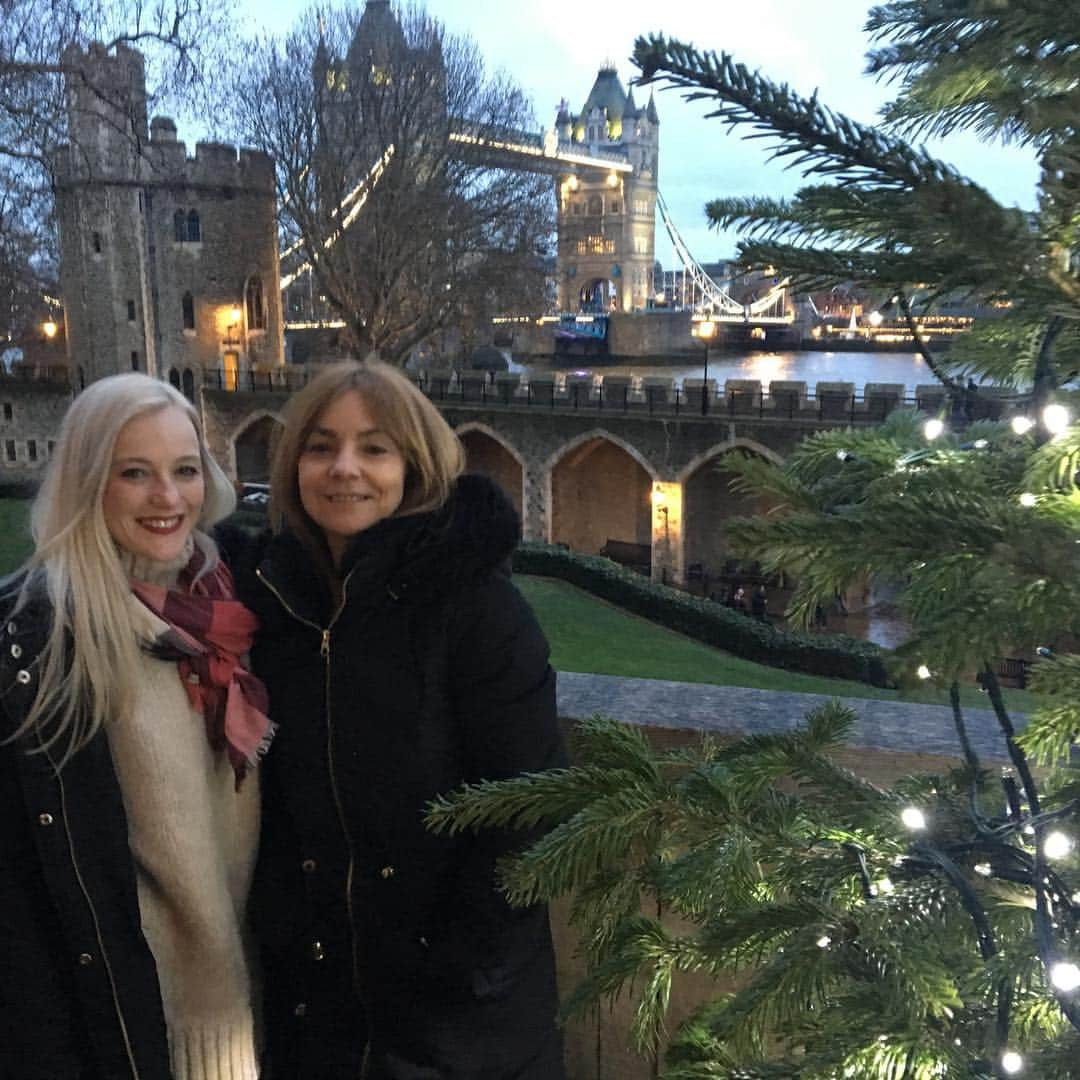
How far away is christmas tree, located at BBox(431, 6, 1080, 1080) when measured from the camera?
0.79 meters

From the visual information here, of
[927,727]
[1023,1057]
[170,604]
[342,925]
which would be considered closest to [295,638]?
[170,604]

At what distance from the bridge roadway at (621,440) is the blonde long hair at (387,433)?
45.4ft

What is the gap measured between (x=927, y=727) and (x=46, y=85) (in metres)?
9.73

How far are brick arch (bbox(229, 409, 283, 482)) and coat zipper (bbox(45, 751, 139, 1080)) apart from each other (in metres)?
21.5

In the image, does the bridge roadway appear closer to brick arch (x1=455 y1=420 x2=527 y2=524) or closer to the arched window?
brick arch (x1=455 y1=420 x2=527 y2=524)

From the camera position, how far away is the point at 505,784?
3.59 feet

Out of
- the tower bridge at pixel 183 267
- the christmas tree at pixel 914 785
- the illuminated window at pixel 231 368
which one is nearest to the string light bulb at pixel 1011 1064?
the christmas tree at pixel 914 785

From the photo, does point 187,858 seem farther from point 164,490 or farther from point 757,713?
point 757,713

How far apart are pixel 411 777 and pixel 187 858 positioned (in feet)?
1.13

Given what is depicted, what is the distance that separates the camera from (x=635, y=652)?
9141 mm

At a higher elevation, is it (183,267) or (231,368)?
(183,267)

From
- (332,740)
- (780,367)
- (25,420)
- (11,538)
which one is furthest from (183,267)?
(332,740)

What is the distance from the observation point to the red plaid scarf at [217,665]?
145 cm

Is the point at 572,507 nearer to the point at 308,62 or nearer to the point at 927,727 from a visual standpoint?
the point at 308,62
